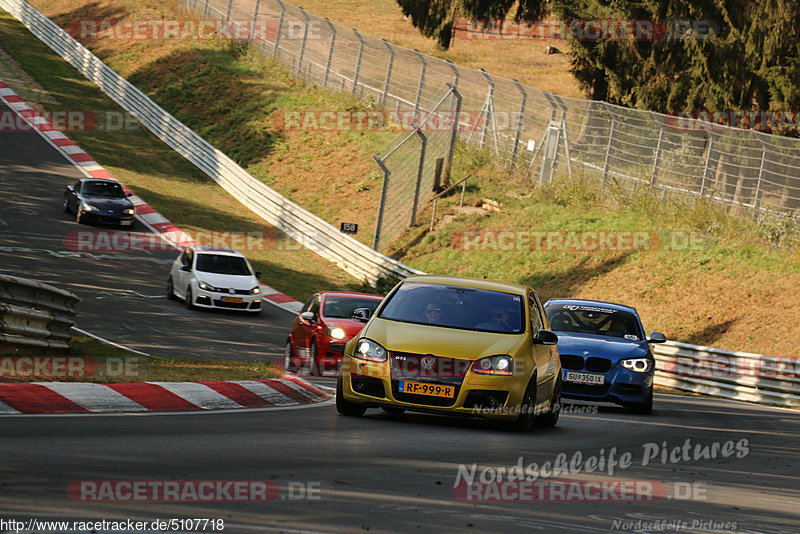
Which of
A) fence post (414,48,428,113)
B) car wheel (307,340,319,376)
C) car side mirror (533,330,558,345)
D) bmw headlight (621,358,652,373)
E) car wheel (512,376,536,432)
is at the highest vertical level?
fence post (414,48,428,113)

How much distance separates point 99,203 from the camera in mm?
34594

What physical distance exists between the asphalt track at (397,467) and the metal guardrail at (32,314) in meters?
3.88

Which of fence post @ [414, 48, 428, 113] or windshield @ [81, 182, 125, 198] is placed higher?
fence post @ [414, 48, 428, 113]

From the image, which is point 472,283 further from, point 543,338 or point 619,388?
point 619,388

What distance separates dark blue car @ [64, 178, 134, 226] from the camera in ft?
113

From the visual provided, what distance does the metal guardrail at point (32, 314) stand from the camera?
1324 cm

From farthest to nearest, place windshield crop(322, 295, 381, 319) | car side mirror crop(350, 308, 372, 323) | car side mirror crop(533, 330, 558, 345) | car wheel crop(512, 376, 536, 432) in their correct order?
windshield crop(322, 295, 381, 319)
car side mirror crop(350, 308, 372, 323)
car side mirror crop(533, 330, 558, 345)
car wheel crop(512, 376, 536, 432)

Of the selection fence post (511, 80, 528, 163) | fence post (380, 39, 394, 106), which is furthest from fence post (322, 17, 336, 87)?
fence post (511, 80, 528, 163)

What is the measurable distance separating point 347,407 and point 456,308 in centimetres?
163

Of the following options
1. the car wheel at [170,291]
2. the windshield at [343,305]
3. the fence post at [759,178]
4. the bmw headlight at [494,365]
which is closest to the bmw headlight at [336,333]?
the windshield at [343,305]

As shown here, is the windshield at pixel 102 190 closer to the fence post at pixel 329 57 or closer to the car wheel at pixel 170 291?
the car wheel at pixel 170 291

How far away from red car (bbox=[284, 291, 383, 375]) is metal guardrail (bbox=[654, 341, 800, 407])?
801 cm

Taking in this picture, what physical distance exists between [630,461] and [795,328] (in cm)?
1606

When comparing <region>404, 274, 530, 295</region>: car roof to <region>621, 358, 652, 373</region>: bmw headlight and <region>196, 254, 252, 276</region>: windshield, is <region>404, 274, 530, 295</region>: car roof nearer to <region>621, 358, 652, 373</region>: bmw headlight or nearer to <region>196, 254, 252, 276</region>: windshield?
<region>621, 358, 652, 373</region>: bmw headlight
